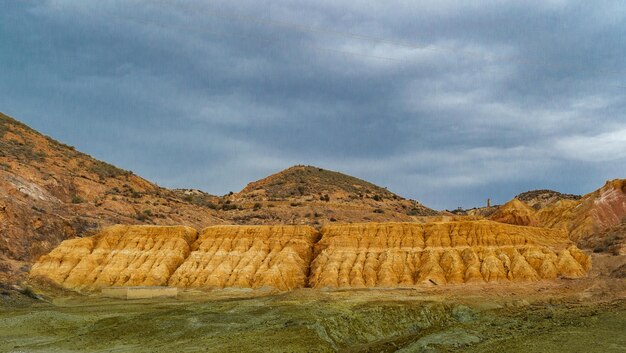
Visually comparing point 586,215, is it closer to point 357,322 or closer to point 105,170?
point 357,322

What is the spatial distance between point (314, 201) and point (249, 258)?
57.4m

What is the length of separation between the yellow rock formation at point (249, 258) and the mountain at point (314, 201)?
29.8 meters

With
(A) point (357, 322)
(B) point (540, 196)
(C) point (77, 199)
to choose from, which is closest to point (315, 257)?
(A) point (357, 322)

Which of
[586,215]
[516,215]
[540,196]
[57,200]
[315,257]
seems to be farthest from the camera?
[540,196]

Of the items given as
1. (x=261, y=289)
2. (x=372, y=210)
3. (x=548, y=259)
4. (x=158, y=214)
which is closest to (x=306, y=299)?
(x=261, y=289)

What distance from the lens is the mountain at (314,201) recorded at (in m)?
110

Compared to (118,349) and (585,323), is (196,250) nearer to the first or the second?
(118,349)

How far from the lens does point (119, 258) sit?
227 ft

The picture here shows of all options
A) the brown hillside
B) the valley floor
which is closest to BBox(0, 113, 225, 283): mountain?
the valley floor

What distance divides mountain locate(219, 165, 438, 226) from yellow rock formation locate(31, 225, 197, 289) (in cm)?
3283

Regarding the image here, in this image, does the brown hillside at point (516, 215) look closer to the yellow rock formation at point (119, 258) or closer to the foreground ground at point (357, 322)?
the foreground ground at point (357, 322)

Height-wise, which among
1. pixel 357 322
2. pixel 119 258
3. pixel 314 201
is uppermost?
pixel 314 201

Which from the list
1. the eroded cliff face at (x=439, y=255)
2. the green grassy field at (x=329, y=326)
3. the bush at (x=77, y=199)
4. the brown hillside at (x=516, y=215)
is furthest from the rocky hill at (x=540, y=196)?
the green grassy field at (x=329, y=326)

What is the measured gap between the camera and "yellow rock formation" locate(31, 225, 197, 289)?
214ft
